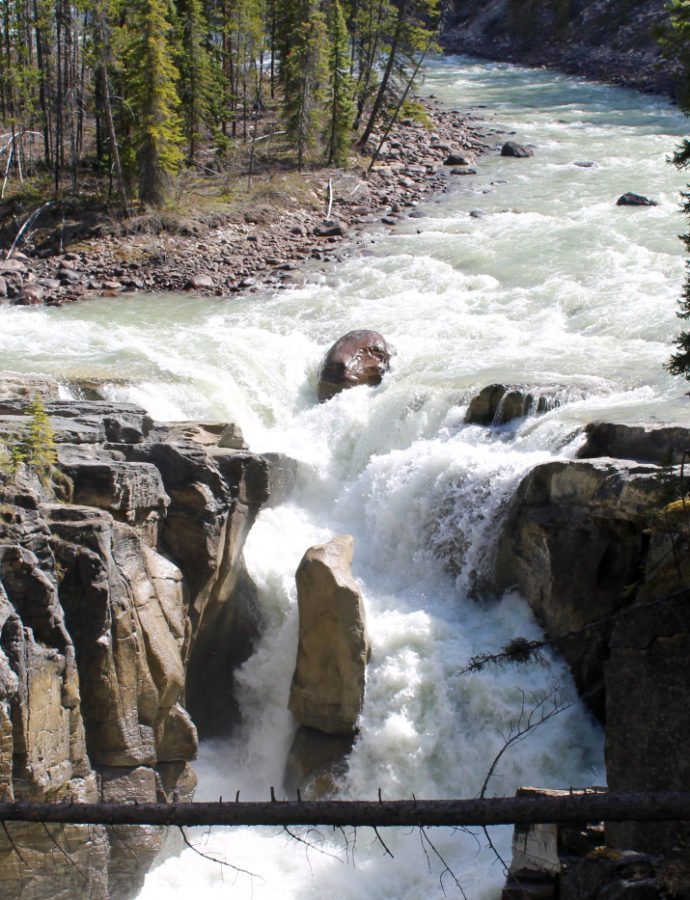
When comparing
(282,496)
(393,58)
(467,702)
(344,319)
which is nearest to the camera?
(467,702)

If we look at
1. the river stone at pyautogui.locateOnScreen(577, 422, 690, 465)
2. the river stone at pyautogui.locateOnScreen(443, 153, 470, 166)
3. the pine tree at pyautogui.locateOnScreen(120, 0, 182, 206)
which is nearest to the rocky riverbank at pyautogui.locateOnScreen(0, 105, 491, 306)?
the river stone at pyautogui.locateOnScreen(443, 153, 470, 166)

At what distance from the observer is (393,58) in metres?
38.6

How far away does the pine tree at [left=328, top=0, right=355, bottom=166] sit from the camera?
3603 cm

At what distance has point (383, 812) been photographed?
173 inches

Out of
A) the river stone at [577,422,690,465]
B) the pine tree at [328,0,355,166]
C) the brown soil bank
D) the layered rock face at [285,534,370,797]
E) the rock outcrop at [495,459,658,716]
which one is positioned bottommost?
the layered rock face at [285,534,370,797]

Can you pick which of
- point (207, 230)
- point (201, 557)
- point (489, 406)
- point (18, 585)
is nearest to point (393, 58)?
point (207, 230)

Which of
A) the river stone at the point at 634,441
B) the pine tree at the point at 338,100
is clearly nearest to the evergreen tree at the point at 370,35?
the pine tree at the point at 338,100

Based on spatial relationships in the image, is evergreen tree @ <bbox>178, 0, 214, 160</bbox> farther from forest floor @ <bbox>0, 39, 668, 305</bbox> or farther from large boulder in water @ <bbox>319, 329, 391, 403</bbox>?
large boulder in water @ <bbox>319, 329, 391, 403</bbox>

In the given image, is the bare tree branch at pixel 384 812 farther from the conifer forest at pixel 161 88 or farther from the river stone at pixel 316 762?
the conifer forest at pixel 161 88

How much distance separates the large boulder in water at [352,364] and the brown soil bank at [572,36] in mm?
39788

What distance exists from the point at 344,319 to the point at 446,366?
4.44 m

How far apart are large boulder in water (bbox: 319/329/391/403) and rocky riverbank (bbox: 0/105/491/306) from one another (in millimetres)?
7416

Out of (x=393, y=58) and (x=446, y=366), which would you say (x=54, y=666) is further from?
(x=393, y=58)

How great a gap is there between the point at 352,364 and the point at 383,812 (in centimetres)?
1435
